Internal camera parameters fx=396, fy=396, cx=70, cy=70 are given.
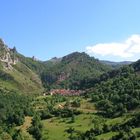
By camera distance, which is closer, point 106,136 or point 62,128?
point 106,136

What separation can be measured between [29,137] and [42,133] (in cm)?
694

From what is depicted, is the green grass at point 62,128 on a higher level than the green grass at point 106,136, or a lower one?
higher

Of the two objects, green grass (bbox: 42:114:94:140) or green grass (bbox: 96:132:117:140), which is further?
green grass (bbox: 42:114:94:140)

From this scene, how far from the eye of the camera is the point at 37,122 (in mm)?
197250

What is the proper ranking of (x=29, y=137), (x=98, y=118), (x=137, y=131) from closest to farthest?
(x=137, y=131) < (x=29, y=137) < (x=98, y=118)

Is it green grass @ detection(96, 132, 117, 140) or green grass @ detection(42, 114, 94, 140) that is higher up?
green grass @ detection(42, 114, 94, 140)

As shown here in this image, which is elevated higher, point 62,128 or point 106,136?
point 62,128

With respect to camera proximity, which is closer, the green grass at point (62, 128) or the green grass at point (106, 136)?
the green grass at point (106, 136)

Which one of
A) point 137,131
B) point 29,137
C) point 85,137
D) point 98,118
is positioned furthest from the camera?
point 98,118

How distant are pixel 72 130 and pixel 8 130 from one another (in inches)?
1260

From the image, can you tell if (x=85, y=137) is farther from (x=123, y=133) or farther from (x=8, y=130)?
(x=8, y=130)

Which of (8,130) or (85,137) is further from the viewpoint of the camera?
(8,130)

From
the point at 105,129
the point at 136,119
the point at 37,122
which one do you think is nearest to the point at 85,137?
the point at 105,129

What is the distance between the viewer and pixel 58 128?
190 metres
